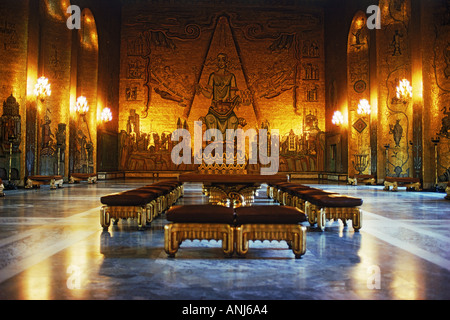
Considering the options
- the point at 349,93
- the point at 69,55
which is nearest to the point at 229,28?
the point at 349,93

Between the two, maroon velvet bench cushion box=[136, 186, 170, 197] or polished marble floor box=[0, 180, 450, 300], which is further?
maroon velvet bench cushion box=[136, 186, 170, 197]

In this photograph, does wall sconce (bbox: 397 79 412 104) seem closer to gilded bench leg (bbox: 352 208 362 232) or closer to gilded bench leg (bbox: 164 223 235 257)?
gilded bench leg (bbox: 352 208 362 232)

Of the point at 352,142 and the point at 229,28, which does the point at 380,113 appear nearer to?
the point at 352,142

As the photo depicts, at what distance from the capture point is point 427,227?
16.9 ft

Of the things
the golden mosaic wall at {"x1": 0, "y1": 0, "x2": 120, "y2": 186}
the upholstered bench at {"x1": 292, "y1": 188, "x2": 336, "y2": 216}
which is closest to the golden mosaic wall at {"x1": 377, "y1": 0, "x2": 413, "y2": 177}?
the upholstered bench at {"x1": 292, "y1": 188, "x2": 336, "y2": 216}

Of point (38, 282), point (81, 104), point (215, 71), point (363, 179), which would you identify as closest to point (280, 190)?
point (38, 282)

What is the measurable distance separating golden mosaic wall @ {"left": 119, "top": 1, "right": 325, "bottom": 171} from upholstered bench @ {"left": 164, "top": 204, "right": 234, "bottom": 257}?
18703mm

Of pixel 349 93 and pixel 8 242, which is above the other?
pixel 349 93

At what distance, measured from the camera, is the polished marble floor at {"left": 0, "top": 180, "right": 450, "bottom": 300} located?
2473 mm

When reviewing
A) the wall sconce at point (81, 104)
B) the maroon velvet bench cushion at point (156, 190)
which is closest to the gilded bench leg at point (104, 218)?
the maroon velvet bench cushion at point (156, 190)

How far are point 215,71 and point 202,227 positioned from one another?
771 inches

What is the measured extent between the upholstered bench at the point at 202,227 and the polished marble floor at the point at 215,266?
0.17 meters
